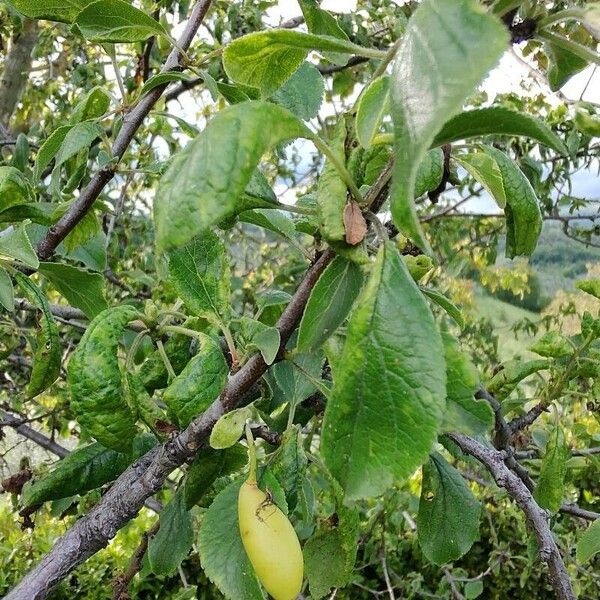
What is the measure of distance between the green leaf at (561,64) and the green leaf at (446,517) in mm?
427

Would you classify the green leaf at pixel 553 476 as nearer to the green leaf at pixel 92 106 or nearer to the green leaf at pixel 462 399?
the green leaf at pixel 462 399

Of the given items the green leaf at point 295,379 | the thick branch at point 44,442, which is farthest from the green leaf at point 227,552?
the thick branch at point 44,442

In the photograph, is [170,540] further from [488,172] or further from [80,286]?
[488,172]

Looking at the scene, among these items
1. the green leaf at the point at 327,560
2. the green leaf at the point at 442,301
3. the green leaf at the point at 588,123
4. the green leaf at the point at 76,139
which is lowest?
the green leaf at the point at 327,560

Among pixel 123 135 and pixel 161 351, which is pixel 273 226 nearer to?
pixel 161 351

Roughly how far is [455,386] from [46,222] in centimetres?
63

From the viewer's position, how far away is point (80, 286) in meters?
0.91

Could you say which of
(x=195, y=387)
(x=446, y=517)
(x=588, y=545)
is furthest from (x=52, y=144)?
(x=588, y=545)

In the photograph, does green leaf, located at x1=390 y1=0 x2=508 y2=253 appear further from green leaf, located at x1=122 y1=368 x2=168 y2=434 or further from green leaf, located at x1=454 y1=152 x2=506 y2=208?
green leaf, located at x1=122 y1=368 x2=168 y2=434

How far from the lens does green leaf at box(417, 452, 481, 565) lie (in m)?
0.81

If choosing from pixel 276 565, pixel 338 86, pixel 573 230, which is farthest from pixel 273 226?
pixel 573 230

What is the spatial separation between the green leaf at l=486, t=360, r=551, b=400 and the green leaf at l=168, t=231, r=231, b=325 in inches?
22.0

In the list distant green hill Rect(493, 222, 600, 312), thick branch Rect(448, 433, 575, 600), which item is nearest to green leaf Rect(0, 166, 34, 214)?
thick branch Rect(448, 433, 575, 600)

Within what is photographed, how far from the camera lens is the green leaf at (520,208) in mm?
620
